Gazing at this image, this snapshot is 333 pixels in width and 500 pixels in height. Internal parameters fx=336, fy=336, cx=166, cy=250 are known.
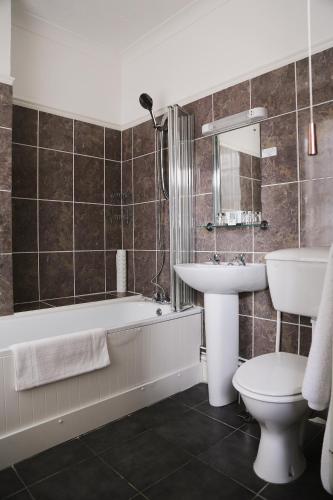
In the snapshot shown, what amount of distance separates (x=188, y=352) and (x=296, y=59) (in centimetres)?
192

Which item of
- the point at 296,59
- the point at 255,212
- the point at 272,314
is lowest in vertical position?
the point at 272,314

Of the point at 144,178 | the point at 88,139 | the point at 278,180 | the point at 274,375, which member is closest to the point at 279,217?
the point at 278,180

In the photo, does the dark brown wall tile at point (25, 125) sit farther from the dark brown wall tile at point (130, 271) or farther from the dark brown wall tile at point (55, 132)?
the dark brown wall tile at point (130, 271)

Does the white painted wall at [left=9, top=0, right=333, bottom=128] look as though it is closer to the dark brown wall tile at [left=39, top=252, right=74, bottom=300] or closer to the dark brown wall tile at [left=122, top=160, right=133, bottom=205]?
the dark brown wall tile at [left=122, top=160, right=133, bottom=205]

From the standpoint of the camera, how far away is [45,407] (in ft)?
5.37

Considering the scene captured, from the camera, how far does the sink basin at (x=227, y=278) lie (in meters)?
1.83

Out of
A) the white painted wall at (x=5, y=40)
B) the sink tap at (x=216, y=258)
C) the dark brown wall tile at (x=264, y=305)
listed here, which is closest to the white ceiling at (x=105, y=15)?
the white painted wall at (x=5, y=40)

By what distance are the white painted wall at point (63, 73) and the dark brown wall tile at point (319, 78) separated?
1696mm

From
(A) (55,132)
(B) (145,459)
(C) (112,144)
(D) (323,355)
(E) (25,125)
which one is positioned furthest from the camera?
(C) (112,144)

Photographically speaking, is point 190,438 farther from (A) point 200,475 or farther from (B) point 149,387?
(B) point 149,387

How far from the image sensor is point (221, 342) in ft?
6.56

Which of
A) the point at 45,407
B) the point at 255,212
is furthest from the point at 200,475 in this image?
the point at 255,212

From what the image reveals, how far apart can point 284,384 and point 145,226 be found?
1.79 metres

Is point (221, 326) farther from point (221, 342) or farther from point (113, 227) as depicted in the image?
point (113, 227)
